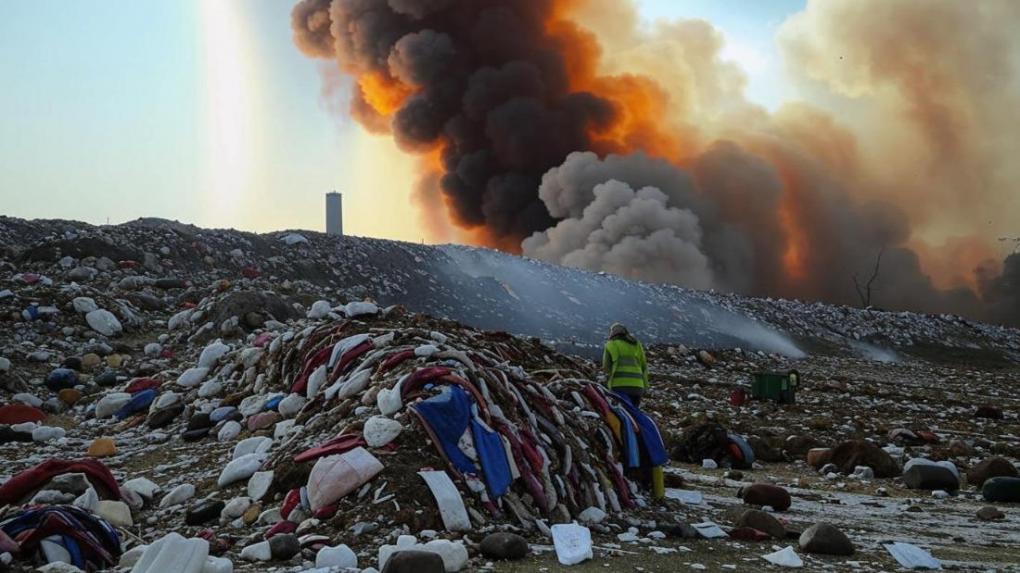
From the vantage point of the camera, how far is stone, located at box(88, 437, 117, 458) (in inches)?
292

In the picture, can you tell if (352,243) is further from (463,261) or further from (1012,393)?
(1012,393)

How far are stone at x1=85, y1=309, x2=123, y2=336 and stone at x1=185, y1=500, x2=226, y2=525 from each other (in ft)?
25.5

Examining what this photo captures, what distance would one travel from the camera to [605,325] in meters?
21.3

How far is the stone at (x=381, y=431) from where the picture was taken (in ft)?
17.3

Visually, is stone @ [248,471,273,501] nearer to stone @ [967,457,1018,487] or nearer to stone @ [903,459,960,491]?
stone @ [903,459,960,491]

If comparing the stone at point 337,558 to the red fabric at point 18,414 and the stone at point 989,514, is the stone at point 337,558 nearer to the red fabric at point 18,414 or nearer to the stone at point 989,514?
the stone at point 989,514

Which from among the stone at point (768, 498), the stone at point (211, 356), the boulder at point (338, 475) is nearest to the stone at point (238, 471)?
the boulder at point (338, 475)

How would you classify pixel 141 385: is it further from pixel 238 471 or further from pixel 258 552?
pixel 258 552

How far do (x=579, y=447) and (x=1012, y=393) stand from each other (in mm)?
15924

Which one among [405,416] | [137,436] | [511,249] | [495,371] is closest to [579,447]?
[495,371]

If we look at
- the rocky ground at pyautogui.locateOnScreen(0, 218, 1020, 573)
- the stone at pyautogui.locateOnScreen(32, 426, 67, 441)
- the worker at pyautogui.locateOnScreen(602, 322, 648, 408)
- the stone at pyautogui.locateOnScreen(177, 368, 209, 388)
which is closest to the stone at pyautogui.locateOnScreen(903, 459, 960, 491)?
the rocky ground at pyautogui.locateOnScreen(0, 218, 1020, 573)

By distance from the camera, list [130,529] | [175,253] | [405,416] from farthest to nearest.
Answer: [175,253] → [405,416] → [130,529]

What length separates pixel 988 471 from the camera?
8211 millimetres

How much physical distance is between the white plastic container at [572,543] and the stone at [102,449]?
4.19 metres
